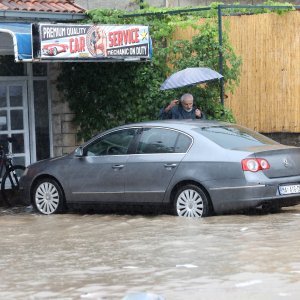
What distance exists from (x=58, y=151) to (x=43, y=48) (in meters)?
4.03

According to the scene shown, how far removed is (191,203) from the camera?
1377 centimetres

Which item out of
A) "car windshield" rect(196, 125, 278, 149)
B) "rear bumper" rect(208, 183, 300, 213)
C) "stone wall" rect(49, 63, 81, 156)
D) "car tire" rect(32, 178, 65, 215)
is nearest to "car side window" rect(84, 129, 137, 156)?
"car tire" rect(32, 178, 65, 215)

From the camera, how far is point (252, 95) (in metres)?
17.7

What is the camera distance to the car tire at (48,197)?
15281mm

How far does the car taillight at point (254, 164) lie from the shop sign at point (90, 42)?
13.6 feet

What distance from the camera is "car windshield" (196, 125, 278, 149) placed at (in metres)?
13.9

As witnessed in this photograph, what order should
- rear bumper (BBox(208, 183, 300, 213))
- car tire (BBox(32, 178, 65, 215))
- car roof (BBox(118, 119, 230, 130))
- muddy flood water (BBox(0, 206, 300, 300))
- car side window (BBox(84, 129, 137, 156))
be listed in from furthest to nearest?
1. car tire (BBox(32, 178, 65, 215))
2. car side window (BBox(84, 129, 137, 156))
3. car roof (BBox(118, 119, 230, 130))
4. rear bumper (BBox(208, 183, 300, 213))
5. muddy flood water (BBox(0, 206, 300, 300))

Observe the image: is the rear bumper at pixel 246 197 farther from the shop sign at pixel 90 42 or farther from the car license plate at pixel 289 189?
the shop sign at pixel 90 42

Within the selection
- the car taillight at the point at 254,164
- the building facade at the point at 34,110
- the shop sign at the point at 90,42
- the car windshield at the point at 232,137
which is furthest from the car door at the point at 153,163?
the building facade at the point at 34,110

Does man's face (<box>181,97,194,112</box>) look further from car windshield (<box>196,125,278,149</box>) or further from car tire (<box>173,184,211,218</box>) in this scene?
car tire (<box>173,184,211,218</box>)

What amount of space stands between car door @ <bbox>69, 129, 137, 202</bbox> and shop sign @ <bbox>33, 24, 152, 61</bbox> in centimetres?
180

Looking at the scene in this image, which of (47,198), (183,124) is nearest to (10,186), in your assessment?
(47,198)

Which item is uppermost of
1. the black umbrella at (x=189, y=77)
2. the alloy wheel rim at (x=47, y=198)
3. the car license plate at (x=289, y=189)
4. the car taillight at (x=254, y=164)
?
the black umbrella at (x=189, y=77)

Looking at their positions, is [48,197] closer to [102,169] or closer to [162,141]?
[102,169]
